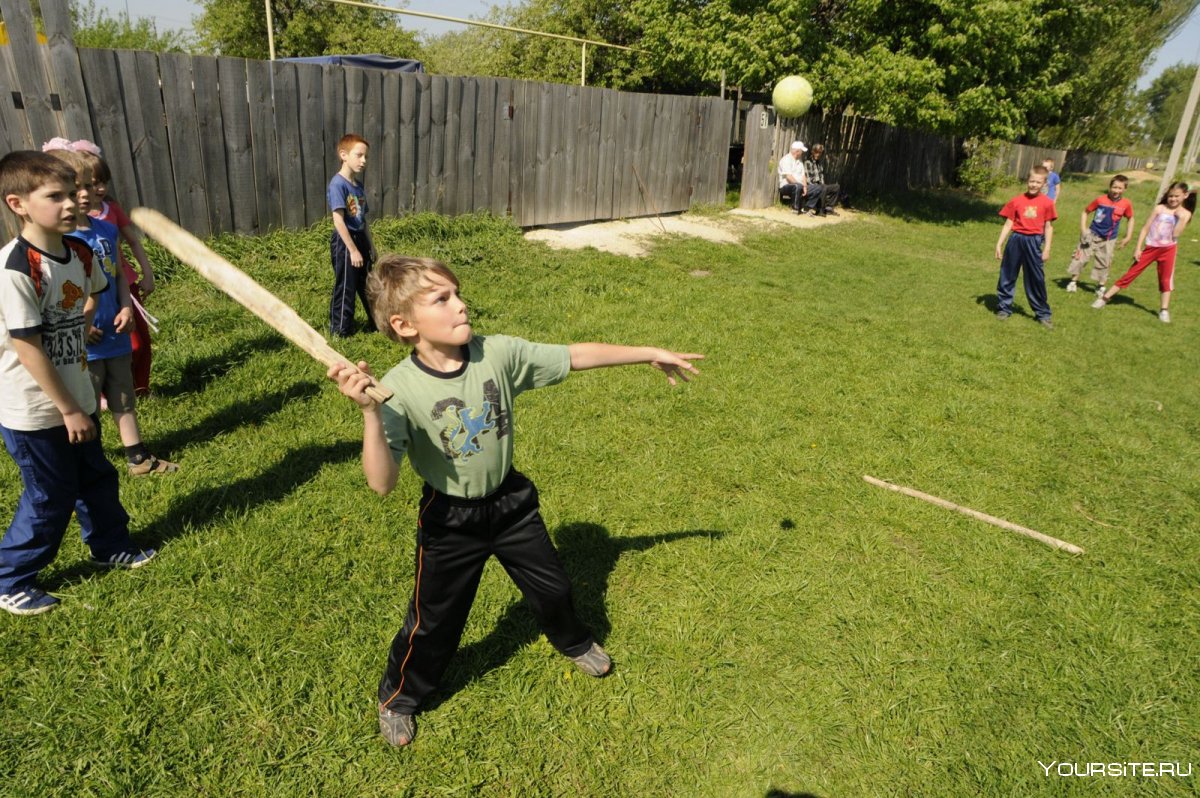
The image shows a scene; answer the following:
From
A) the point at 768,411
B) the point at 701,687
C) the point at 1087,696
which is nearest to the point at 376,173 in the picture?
the point at 768,411

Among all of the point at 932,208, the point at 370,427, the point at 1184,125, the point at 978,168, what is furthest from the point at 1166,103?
the point at 370,427

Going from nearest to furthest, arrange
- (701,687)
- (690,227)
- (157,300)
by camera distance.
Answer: (701,687), (157,300), (690,227)

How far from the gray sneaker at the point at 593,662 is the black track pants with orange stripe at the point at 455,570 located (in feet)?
1.00

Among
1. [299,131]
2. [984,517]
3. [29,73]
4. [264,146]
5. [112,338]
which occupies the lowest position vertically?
[984,517]

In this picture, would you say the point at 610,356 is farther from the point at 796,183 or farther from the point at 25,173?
the point at 796,183

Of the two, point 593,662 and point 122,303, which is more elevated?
point 122,303

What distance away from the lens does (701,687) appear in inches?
116

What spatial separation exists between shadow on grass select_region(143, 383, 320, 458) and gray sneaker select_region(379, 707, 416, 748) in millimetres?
2626

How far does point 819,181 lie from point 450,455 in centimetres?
1571

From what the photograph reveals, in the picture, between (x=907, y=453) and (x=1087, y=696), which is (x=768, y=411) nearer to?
(x=907, y=453)

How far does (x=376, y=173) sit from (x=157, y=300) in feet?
11.1

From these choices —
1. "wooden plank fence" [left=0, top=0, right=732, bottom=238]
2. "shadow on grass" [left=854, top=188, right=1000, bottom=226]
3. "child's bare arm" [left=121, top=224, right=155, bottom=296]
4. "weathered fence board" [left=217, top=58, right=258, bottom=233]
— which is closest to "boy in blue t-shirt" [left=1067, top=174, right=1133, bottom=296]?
"shadow on grass" [left=854, top=188, right=1000, bottom=226]

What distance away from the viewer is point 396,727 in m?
2.63

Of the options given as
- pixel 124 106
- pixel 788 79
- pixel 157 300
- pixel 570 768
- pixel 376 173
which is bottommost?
pixel 570 768
